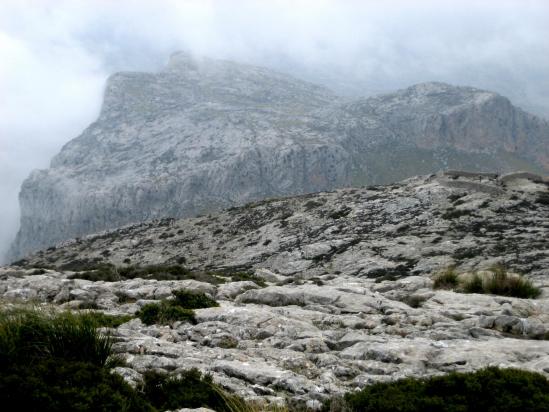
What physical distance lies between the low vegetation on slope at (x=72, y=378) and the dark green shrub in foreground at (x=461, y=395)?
1948 millimetres

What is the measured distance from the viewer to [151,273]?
98.3 feet

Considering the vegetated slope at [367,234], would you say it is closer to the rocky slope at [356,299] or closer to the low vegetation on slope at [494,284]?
the rocky slope at [356,299]

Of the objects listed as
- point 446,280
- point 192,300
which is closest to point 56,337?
point 192,300

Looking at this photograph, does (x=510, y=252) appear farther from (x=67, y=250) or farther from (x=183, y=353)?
(x=67, y=250)

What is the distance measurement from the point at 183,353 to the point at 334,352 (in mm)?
3688

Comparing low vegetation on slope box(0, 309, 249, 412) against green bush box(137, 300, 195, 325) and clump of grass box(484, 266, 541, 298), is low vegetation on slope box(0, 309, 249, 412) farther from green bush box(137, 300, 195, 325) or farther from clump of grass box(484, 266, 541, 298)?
clump of grass box(484, 266, 541, 298)

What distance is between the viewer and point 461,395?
735cm

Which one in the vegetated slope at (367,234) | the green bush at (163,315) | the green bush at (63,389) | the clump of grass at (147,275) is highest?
the vegetated slope at (367,234)

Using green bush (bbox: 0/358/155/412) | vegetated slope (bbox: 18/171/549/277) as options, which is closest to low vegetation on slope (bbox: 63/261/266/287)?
vegetated slope (bbox: 18/171/549/277)

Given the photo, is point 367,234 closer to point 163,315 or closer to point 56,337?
point 163,315

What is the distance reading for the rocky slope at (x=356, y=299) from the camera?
Result: 400 inches

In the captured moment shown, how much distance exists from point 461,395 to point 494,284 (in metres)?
13.8

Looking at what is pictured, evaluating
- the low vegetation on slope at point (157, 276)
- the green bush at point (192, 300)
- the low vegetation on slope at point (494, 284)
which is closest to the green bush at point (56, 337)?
the green bush at point (192, 300)

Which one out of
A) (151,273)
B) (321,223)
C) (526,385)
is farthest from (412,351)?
(321,223)
